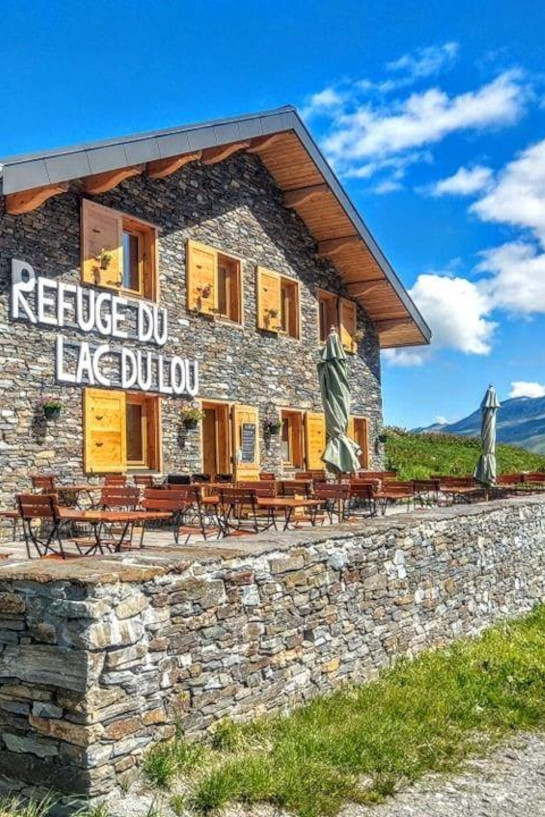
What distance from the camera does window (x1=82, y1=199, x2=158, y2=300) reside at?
1170 centimetres

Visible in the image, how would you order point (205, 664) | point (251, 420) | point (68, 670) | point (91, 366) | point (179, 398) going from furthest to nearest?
1. point (251, 420)
2. point (179, 398)
3. point (91, 366)
4. point (205, 664)
5. point (68, 670)

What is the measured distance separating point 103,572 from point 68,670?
50 cm

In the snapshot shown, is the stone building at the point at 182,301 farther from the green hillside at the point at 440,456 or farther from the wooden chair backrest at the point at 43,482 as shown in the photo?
the green hillside at the point at 440,456

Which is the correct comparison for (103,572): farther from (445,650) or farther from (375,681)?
(445,650)

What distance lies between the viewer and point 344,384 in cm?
1187

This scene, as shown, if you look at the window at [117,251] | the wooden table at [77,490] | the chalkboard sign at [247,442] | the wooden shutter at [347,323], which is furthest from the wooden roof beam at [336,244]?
the wooden table at [77,490]

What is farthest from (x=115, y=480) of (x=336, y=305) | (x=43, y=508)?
(x=336, y=305)

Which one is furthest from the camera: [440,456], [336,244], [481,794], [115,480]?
[440,456]

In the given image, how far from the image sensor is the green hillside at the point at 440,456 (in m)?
24.2

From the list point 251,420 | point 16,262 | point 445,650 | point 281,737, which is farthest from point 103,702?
→ point 251,420

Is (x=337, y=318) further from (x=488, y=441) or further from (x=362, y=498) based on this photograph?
(x=362, y=498)

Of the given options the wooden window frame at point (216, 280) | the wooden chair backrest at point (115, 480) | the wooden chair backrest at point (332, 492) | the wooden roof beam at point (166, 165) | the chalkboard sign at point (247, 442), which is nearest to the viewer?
the wooden chair backrest at point (332, 492)

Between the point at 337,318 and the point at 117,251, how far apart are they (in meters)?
7.00

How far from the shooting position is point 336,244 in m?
17.2
